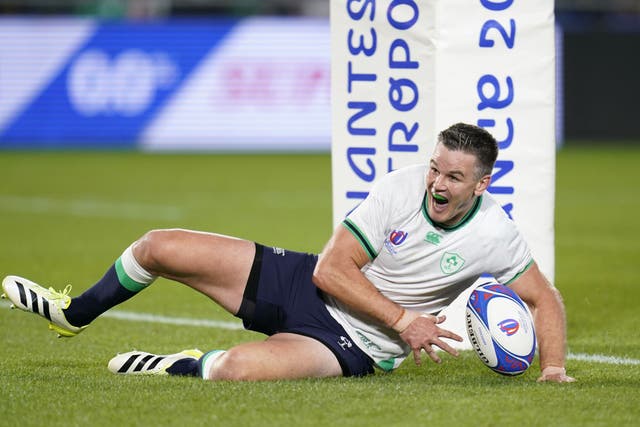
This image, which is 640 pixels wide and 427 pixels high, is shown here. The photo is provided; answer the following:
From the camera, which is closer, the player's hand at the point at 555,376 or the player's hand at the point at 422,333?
the player's hand at the point at 422,333

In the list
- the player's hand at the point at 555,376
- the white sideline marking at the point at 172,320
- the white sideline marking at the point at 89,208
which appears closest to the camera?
the player's hand at the point at 555,376

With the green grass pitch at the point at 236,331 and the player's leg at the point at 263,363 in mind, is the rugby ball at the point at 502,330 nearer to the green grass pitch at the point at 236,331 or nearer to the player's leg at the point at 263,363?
the green grass pitch at the point at 236,331

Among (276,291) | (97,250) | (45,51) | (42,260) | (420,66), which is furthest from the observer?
(45,51)

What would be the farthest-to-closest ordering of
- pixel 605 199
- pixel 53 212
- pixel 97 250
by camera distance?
1. pixel 605 199
2. pixel 53 212
3. pixel 97 250

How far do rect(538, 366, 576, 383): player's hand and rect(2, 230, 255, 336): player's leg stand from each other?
4.87ft

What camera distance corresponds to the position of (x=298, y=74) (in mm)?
22062

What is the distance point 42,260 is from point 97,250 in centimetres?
82

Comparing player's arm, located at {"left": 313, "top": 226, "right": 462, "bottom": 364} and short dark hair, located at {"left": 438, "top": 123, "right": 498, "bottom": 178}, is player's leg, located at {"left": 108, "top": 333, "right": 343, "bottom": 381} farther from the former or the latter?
short dark hair, located at {"left": 438, "top": 123, "right": 498, "bottom": 178}

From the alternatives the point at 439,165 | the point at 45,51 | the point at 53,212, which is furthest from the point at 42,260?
the point at 45,51

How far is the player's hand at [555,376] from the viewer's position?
573cm

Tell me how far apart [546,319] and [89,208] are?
978 cm

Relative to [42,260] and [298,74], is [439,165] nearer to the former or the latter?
[42,260]

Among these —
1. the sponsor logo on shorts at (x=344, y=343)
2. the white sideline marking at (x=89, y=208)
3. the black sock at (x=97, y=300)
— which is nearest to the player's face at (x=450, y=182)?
the sponsor logo on shorts at (x=344, y=343)

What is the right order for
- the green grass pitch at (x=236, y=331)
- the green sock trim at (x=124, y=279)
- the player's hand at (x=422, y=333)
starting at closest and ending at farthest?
the green grass pitch at (x=236, y=331) → the player's hand at (x=422, y=333) → the green sock trim at (x=124, y=279)
